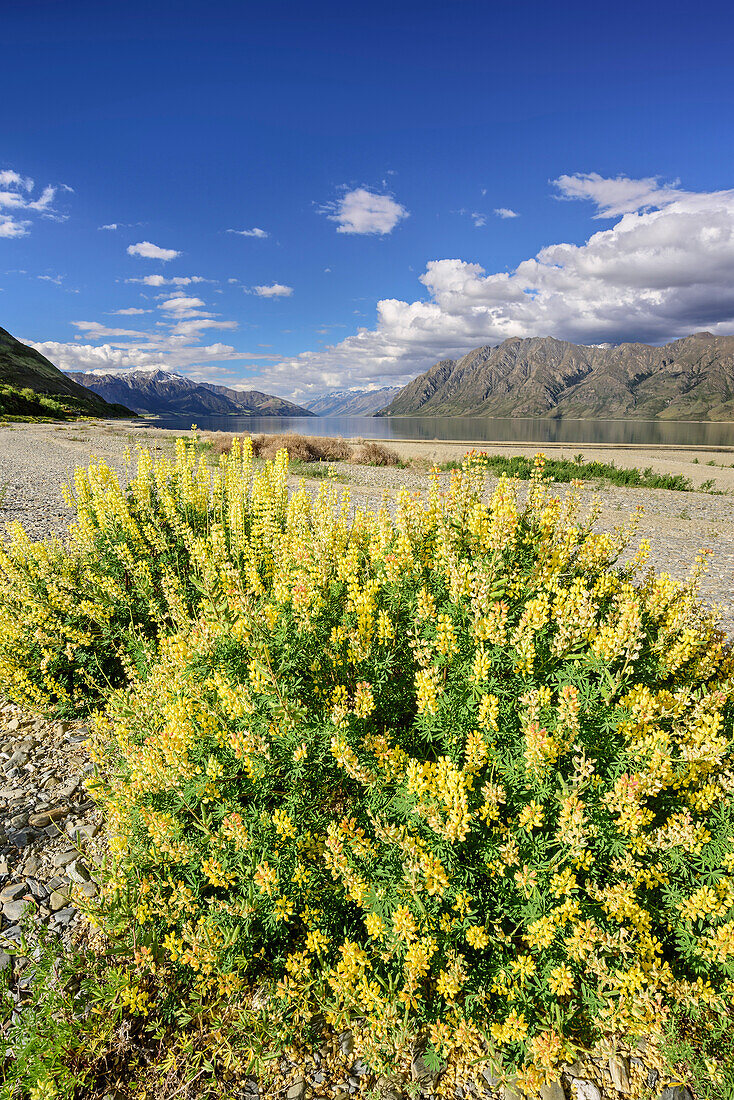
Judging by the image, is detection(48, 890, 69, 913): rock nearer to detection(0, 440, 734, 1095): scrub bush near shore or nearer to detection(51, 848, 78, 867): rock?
detection(51, 848, 78, 867): rock

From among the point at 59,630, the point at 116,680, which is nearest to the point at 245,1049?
the point at 116,680

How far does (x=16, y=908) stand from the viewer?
3342mm

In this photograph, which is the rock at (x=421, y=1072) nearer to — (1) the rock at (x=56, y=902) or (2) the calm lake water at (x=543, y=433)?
(1) the rock at (x=56, y=902)

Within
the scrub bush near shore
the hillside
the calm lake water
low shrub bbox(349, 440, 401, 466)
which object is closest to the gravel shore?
low shrub bbox(349, 440, 401, 466)

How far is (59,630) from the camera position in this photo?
5.02 metres

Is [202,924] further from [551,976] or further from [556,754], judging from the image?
[556,754]

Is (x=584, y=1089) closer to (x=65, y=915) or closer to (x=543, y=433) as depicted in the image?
(x=65, y=915)

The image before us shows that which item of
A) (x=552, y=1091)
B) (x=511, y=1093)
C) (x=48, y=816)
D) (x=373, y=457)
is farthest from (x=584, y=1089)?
(x=373, y=457)

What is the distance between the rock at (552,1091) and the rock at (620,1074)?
299 mm

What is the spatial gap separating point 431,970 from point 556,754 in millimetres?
1645

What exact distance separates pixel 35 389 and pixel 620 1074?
121965 millimetres

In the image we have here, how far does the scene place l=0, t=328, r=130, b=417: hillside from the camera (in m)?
69.4

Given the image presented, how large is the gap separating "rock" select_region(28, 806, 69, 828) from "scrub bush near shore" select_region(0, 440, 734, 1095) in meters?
0.91

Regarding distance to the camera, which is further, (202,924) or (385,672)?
(385,672)
